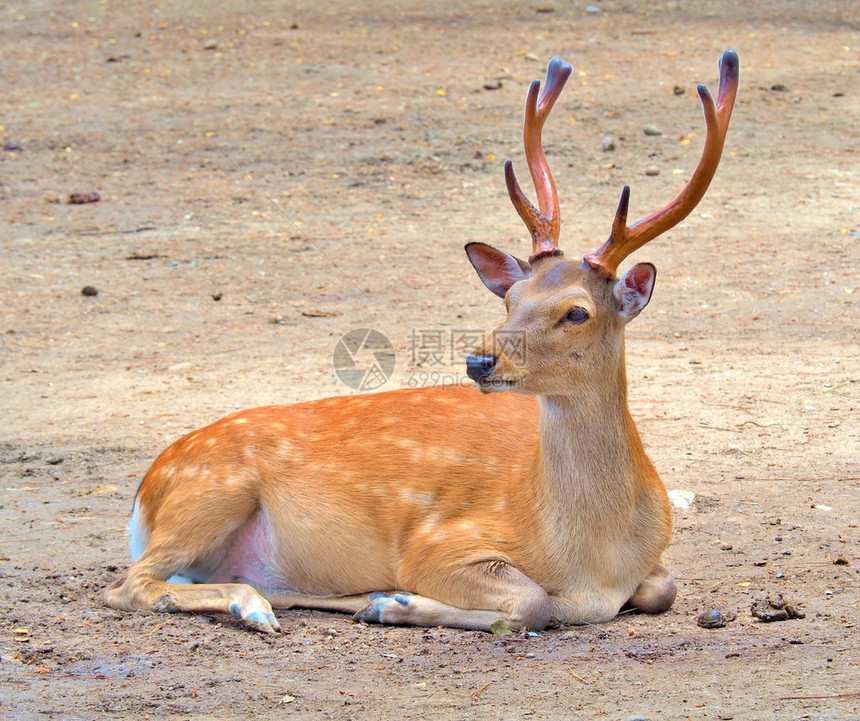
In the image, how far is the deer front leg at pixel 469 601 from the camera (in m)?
4.71

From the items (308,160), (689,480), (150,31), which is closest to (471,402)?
(689,480)

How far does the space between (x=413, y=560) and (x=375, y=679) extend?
860 millimetres

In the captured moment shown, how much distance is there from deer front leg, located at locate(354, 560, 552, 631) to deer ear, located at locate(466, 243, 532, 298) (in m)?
1.15

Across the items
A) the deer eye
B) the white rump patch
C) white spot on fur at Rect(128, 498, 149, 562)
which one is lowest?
white spot on fur at Rect(128, 498, 149, 562)

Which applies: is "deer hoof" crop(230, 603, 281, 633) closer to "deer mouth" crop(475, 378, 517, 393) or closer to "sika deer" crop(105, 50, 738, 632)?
"sika deer" crop(105, 50, 738, 632)

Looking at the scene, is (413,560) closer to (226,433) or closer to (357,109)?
(226,433)

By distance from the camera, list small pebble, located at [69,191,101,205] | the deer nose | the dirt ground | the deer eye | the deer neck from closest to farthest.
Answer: the dirt ground
the deer nose
the deer eye
the deer neck
small pebble, located at [69,191,101,205]

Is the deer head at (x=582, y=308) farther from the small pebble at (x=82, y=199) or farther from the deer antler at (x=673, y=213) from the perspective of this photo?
the small pebble at (x=82, y=199)

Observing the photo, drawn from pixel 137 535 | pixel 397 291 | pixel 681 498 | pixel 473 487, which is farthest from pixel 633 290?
pixel 397 291

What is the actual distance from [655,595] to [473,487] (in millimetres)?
867

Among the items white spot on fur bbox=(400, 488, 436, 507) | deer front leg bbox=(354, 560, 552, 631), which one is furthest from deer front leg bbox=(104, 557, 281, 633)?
white spot on fur bbox=(400, 488, 436, 507)

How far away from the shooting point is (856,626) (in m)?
4.52

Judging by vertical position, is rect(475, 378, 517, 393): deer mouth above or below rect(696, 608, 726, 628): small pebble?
above

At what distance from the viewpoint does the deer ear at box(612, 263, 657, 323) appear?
468cm
